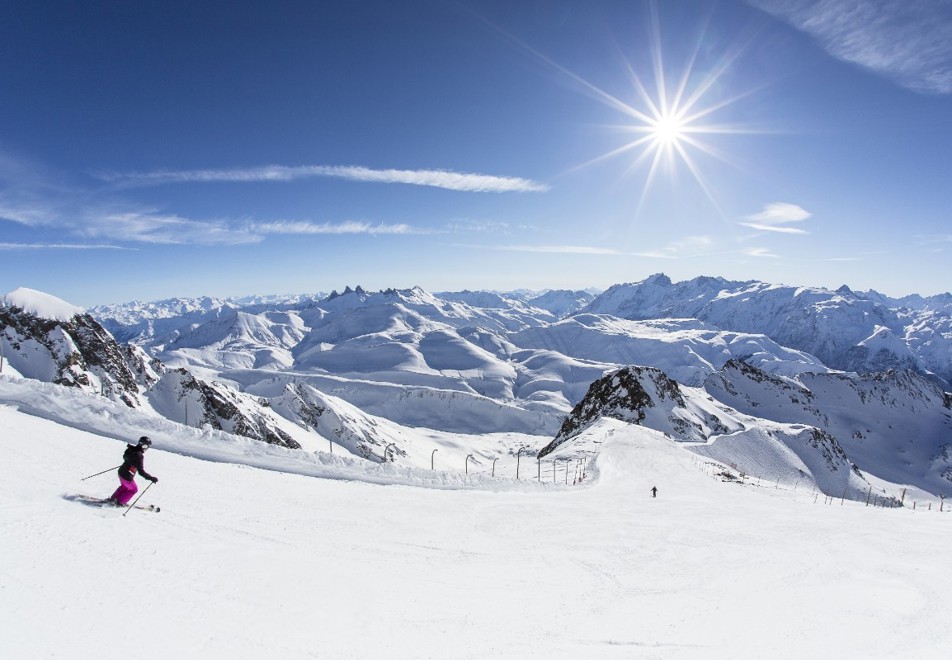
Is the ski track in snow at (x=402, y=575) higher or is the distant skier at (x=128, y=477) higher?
the distant skier at (x=128, y=477)

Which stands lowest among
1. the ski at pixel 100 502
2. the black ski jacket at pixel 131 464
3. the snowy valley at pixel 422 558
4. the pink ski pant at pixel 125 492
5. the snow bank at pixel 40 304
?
the snowy valley at pixel 422 558

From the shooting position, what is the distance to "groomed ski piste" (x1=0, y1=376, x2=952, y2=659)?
852cm

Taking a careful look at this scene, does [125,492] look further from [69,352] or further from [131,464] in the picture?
[69,352]

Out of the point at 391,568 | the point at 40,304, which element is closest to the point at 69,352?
the point at 40,304

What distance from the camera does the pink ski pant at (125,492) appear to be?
1264 centimetres

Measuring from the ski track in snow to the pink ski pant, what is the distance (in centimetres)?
42

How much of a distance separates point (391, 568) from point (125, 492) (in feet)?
24.5

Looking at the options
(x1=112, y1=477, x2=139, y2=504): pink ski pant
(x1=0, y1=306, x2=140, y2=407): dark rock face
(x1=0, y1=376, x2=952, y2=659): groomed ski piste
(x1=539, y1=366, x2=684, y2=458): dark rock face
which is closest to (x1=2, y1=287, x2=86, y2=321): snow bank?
(x1=0, y1=306, x2=140, y2=407): dark rock face

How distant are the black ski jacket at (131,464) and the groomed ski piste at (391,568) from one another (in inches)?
37.3

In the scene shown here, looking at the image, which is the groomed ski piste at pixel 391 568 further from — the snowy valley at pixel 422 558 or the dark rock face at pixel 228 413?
the dark rock face at pixel 228 413

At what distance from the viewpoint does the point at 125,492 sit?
1274 cm

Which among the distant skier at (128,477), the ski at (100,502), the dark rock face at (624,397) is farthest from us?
the dark rock face at (624,397)

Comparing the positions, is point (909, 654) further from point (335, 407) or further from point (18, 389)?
point (335, 407)

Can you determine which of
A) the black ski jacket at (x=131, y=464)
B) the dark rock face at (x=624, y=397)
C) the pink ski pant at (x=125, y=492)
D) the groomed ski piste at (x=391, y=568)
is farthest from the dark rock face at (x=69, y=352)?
the pink ski pant at (x=125, y=492)
